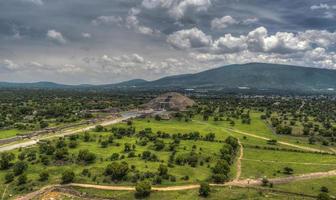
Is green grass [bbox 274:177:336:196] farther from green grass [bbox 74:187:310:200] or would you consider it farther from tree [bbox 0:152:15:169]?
tree [bbox 0:152:15:169]

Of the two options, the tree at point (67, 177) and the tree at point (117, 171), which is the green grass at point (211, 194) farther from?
the tree at point (117, 171)

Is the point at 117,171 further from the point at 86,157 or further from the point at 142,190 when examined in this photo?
the point at 86,157

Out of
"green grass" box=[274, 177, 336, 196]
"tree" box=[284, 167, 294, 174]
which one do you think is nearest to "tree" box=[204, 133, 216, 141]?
"tree" box=[284, 167, 294, 174]

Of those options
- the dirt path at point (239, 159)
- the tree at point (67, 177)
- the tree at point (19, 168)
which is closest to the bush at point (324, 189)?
the dirt path at point (239, 159)

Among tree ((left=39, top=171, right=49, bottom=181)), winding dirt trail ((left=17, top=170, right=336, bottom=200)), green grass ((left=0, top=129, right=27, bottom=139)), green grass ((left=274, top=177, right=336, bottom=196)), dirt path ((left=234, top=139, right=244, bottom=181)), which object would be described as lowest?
green grass ((left=274, top=177, right=336, bottom=196))

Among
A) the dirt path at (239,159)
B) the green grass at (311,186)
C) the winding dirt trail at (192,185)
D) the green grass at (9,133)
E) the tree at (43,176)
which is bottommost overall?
the green grass at (311,186)

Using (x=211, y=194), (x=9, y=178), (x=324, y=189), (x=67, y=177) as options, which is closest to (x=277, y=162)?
(x=324, y=189)
